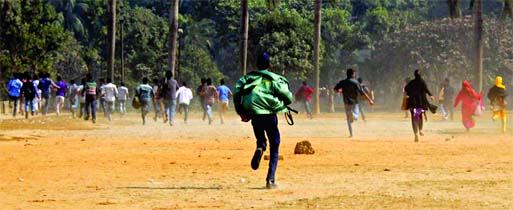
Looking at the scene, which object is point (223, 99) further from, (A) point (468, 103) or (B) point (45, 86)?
(A) point (468, 103)

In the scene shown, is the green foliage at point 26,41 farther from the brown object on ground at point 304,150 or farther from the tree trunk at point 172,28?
the brown object on ground at point 304,150

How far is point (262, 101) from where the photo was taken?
46.8ft

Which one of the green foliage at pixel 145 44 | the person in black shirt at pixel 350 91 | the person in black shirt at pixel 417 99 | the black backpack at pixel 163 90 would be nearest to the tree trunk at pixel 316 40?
the black backpack at pixel 163 90

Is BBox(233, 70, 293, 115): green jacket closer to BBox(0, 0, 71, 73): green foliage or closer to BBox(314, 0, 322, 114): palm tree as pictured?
BBox(314, 0, 322, 114): palm tree

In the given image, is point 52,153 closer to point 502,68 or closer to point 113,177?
point 113,177

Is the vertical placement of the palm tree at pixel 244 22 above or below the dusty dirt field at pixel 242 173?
above

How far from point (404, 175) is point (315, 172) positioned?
53.7 inches

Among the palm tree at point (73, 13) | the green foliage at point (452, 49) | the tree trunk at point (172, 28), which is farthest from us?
the palm tree at point (73, 13)

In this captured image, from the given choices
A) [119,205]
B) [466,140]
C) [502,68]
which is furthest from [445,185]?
[502,68]

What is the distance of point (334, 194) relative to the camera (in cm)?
1345

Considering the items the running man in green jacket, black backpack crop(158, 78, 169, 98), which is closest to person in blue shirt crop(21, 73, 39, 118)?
black backpack crop(158, 78, 169, 98)

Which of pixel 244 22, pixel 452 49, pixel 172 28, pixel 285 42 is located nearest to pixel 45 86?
pixel 172 28

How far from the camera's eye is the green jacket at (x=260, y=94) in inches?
561

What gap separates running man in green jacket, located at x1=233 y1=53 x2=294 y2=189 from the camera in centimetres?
1424
